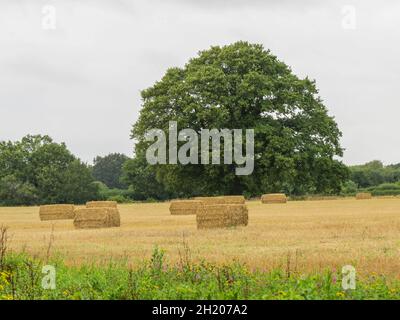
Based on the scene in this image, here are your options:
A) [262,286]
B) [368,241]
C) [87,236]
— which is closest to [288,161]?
[87,236]

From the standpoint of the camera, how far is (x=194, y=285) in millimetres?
10609

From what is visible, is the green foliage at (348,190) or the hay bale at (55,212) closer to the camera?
the hay bale at (55,212)

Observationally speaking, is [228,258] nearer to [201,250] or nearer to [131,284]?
[201,250]

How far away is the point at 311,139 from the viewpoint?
59188mm

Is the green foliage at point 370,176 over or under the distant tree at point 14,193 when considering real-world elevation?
over

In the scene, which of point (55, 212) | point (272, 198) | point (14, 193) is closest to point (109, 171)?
point (14, 193)

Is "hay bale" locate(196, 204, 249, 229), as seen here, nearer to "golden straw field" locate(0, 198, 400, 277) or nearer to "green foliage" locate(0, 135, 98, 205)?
"golden straw field" locate(0, 198, 400, 277)

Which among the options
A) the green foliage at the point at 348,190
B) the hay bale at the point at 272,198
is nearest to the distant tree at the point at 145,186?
the green foliage at the point at 348,190

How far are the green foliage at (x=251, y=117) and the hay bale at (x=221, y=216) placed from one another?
28368 mm

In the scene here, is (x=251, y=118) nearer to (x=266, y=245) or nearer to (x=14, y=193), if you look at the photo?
(x=14, y=193)

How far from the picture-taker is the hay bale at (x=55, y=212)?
41031mm

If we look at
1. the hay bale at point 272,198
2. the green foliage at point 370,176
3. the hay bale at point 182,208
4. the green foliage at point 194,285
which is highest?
the green foliage at point 370,176

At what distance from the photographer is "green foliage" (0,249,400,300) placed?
31.5 ft

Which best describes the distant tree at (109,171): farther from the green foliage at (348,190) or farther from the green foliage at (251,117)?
the green foliage at (251,117)
